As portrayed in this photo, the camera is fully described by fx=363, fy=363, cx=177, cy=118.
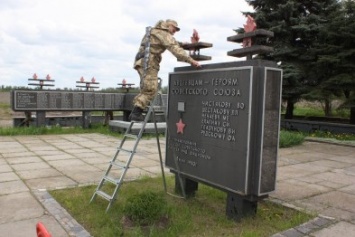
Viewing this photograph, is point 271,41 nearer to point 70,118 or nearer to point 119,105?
point 119,105

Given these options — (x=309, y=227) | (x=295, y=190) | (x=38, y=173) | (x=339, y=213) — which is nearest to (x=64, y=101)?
(x=38, y=173)

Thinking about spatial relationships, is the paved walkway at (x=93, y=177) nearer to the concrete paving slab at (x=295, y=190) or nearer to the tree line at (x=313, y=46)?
the concrete paving slab at (x=295, y=190)

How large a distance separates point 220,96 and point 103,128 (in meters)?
9.72

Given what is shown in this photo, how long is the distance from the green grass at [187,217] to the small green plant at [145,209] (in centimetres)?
8

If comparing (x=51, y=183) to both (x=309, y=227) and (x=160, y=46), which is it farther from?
(x=309, y=227)

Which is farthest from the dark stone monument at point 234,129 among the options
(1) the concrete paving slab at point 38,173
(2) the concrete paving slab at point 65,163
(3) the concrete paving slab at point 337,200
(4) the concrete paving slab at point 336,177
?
(2) the concrete paving slab at point 65,163

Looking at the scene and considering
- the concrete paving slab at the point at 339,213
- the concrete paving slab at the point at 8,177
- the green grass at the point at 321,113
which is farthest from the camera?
the green grass at the point at 321,113

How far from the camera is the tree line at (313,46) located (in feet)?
40.4

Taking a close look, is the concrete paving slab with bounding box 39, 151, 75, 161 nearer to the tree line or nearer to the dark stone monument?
the dark stone monument

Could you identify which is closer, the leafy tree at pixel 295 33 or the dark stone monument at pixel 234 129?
the dark stone monument at pixel 234 129

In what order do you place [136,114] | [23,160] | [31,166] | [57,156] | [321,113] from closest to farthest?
[136,114] < [31,166] < [23,160] < [57,156] < [321,113]

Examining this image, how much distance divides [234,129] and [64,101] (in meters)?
9.71

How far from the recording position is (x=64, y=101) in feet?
41.4

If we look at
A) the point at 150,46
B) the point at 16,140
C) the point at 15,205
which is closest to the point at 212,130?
the point at 150,46
